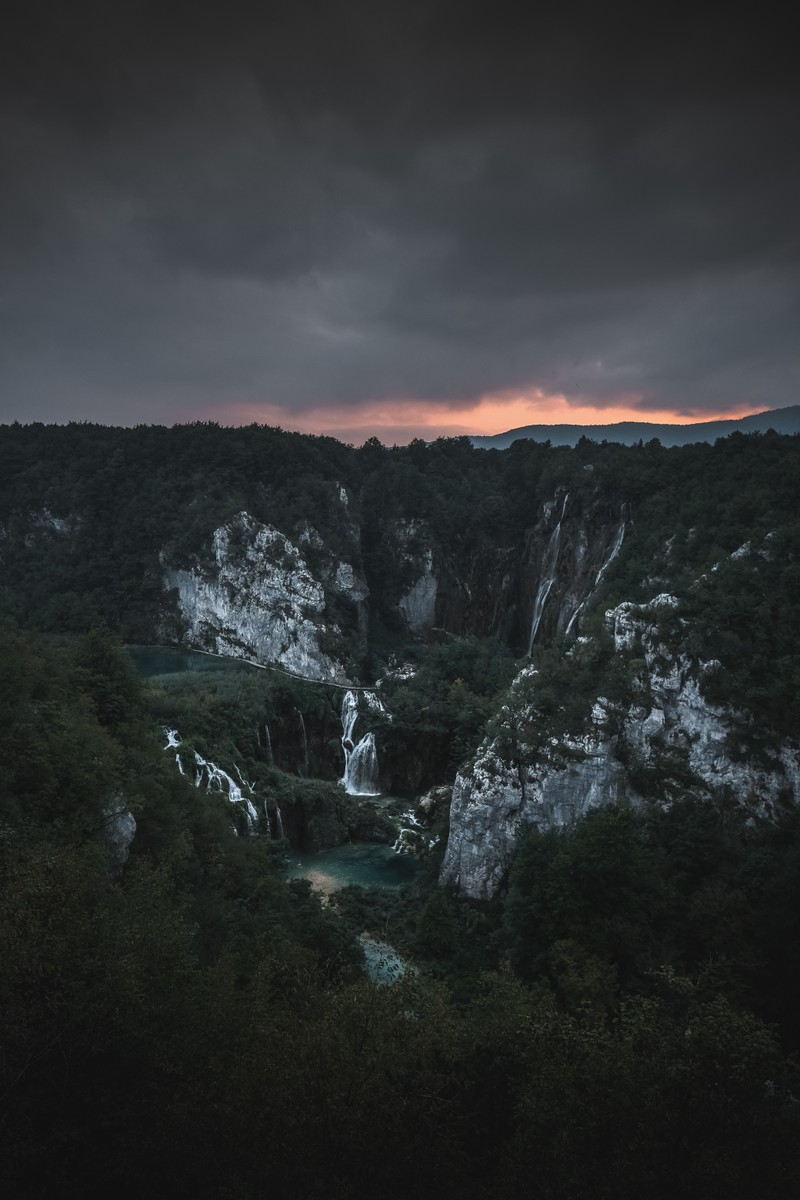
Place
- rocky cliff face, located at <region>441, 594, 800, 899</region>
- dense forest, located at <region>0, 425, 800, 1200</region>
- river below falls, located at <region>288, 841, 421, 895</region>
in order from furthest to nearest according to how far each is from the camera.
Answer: river below falls, located at <region>288, 841, 421, 895</region>
rocky cliff face, located at <region>441, 594, 800, 899</region>
dense forest, located at <region>0, 425, 800, 1200</region>

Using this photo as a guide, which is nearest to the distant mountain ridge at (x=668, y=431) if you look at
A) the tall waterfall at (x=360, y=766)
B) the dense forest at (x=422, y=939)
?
the dense forest at (x=422, y=939)

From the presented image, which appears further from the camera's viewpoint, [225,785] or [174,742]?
[174,742]

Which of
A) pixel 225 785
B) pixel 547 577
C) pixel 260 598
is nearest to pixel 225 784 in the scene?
pixel 225 785

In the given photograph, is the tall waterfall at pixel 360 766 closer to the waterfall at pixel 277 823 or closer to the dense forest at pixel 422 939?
the dense forest at pixel 422 939

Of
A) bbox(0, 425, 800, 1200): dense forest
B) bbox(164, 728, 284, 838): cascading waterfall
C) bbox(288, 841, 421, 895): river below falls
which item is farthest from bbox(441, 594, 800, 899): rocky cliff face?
bbox(164, 728, 284, 838): cascading waterfall

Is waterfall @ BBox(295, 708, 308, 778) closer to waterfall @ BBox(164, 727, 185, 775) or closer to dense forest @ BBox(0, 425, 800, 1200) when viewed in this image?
dense forest @ BBox(0, 425, 800, 1200)

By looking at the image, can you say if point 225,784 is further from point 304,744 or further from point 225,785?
point 304,744

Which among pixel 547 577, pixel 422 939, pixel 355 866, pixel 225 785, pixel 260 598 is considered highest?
pixel 547 577
